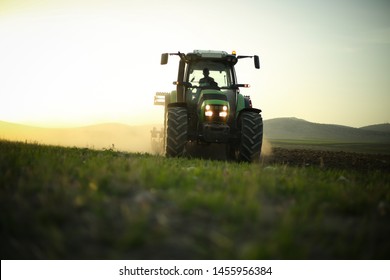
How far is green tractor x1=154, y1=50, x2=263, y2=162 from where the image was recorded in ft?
27.1

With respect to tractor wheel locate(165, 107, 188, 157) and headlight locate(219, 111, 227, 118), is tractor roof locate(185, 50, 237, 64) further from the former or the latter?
tractor wheel locate(165, 107, 188, 157)

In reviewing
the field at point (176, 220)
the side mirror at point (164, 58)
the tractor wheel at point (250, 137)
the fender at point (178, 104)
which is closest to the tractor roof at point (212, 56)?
the side mirror at point (164, 58)

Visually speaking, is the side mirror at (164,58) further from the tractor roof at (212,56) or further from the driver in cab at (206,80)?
the driver in cab at (206,80)

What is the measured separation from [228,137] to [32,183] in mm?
5962

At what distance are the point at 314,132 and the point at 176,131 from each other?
119140 mm

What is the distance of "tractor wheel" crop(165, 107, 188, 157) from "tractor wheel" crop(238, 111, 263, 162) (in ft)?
5.31

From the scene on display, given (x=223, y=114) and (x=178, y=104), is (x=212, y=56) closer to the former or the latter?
(x=178, y=104)

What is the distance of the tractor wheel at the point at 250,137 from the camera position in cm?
833

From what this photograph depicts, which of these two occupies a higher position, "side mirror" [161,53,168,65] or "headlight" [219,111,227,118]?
"side mirror" [161,53,168,65]

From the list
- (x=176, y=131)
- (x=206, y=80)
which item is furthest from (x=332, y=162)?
(x=176, y=131)

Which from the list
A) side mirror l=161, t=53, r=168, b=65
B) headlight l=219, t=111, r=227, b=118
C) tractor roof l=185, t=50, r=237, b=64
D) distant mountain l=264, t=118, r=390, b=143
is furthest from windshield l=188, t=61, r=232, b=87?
distant mountain l=264, t=118, r=390, b=143

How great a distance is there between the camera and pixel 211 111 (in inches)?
326

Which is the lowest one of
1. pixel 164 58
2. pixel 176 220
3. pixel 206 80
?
pixel 176 220
